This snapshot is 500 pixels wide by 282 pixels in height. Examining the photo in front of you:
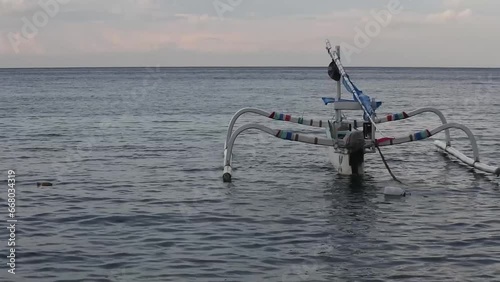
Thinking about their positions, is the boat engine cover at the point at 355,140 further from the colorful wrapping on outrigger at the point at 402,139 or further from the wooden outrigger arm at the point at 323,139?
the colorful wrapping on outrigger at the point at 402,139

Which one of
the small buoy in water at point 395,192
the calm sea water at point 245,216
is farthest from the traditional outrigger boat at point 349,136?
the small buoy in water at point 395,192

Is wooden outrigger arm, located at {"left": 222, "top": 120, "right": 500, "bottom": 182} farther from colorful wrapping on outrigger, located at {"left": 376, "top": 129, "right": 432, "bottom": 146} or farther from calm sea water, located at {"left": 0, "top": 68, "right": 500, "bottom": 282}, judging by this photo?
calm sea water, located at {"left": 0, "top": 68, "right": 500, "bottom": 282}

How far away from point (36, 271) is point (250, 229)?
4911mm

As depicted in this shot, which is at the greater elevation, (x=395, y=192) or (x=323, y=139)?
(x=323, y=139)

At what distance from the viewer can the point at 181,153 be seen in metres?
29.7

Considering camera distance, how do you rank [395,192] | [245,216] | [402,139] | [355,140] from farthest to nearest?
[402,139] < [355,140] < [395,192] < [245,216]

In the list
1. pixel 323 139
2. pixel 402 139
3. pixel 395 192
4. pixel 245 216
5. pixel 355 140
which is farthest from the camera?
pixel 323 139

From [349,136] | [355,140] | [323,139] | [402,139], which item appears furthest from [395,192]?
[323,139]

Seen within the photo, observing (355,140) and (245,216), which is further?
(355,140)

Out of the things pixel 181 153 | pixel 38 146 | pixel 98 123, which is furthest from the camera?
pixel 98 123

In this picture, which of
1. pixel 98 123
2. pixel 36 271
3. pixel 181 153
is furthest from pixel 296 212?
pixel 98 123

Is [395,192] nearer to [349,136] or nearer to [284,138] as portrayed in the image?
[349,136]

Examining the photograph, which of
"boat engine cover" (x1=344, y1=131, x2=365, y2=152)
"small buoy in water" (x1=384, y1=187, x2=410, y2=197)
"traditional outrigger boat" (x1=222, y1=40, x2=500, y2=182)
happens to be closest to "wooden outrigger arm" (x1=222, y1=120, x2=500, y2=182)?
"traditional outrigger boat" (x1=222, y1=40, x2=500, y2=182)

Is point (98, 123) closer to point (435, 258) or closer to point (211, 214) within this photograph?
point (211, 214)
